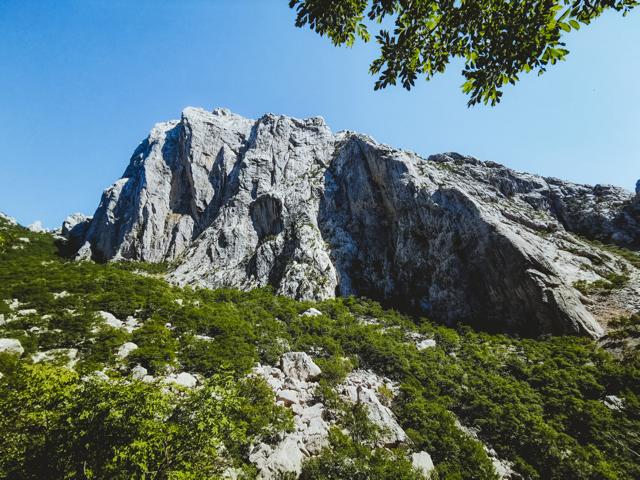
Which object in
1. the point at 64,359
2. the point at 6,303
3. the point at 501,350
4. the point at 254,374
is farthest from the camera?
the point at 501,350

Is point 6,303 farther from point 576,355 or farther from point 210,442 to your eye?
point 576,355

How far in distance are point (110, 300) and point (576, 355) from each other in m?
42.3

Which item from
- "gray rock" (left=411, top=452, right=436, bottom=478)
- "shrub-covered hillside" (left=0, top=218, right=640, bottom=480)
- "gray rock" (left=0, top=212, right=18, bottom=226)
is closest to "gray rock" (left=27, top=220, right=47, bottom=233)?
"gray rock" (left=0, top=212, right=18, bottom=226)

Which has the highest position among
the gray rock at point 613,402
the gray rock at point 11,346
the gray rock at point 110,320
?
the gray rock at point 110,320

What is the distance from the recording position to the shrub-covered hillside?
23.6 feet

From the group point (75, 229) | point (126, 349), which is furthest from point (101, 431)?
point (75, 229)

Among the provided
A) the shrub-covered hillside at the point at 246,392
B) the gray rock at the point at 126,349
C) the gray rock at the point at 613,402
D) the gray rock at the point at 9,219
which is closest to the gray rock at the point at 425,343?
the shrub-covered hillside at the point at 246,392

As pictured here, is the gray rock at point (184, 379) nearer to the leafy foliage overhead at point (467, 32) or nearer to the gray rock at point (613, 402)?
the leafy foliage overhead at point (467, 32)

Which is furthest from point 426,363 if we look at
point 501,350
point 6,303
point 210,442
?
point 6,303

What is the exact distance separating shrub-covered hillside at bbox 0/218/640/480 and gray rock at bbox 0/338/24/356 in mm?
234

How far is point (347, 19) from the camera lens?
5832mm

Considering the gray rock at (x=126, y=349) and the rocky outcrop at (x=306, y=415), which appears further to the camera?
the gray rock at (x=126, y=349)

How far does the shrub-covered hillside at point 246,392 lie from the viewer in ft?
23.6

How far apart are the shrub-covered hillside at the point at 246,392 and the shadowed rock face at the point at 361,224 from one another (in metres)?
9.10
